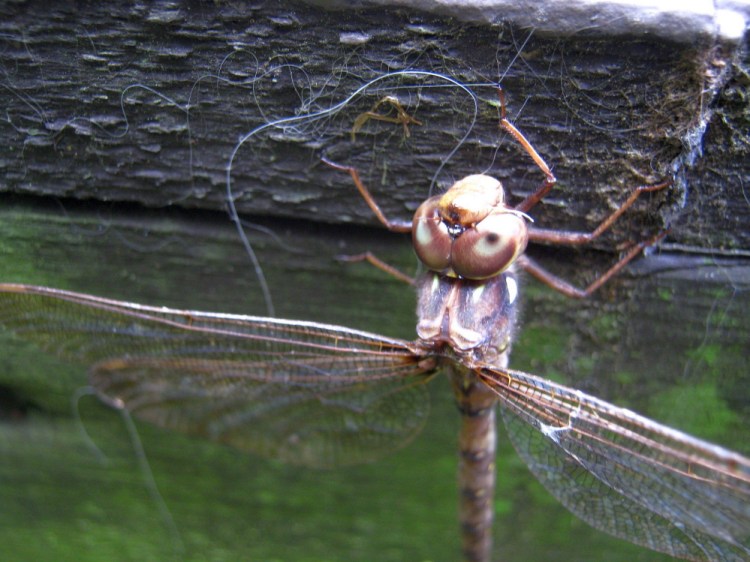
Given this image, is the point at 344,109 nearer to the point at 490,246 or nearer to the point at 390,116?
the point at 390,116

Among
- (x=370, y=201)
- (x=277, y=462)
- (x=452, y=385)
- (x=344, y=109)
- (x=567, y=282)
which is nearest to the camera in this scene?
(x=344, y=109)

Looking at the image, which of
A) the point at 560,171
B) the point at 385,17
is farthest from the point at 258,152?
the point at 560,171

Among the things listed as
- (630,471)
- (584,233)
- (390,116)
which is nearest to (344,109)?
(390,116)

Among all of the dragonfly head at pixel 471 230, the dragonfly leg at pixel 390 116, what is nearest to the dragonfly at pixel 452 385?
the dragonfly head at pixel 471 230

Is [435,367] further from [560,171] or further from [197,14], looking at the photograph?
[197,14]

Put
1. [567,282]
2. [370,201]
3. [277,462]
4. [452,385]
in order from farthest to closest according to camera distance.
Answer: [277,462] < [452,385] < [567,282] < [370,201]

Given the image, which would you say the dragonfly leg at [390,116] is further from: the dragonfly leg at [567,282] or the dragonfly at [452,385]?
the dragonfly leg at [567,282]
